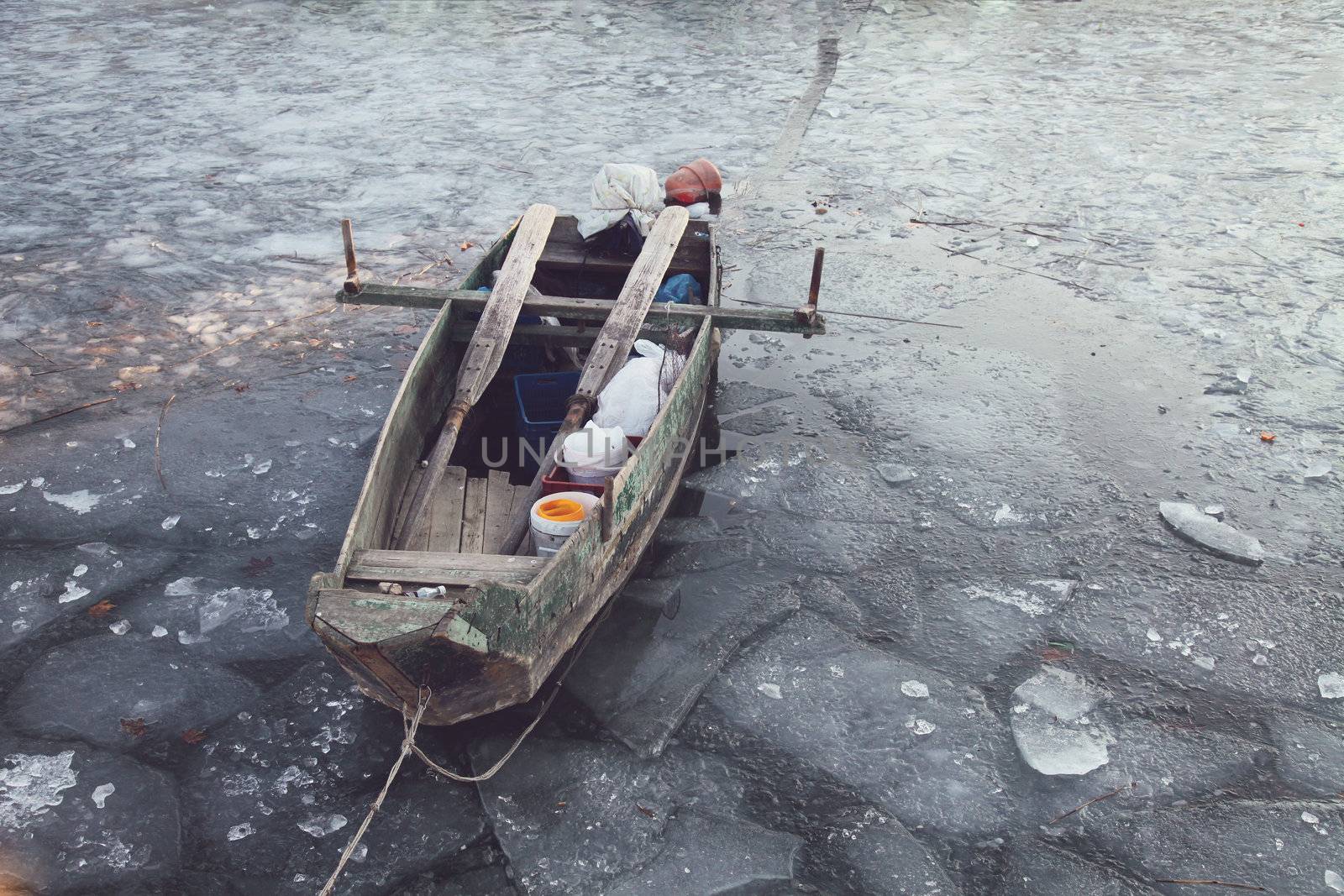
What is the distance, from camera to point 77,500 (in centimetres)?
532

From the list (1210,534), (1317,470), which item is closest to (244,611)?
(1210,534)

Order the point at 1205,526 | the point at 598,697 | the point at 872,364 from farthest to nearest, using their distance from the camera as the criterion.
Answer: the point at 872,364
the point at 1205,526
the point at 598,697

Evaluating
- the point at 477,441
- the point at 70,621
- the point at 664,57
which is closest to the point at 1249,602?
the point at 477,441

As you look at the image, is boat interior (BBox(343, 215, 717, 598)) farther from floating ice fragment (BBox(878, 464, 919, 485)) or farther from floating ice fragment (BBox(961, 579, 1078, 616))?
floating ice fragment (BBox(961, 579, 1078, 616))

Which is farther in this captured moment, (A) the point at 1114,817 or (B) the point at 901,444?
(B) the point at 901,444

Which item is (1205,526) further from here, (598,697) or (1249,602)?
(598,697)

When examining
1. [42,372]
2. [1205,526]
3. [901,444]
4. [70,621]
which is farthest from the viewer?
[42,372]

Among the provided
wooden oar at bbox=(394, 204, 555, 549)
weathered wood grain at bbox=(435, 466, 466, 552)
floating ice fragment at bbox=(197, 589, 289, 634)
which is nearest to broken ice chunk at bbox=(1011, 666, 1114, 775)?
weathered wood grain at bbox=(435, 466, 466, 552)

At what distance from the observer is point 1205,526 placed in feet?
17.3

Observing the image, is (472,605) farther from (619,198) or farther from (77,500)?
(619,198)

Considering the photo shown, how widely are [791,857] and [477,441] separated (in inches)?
113

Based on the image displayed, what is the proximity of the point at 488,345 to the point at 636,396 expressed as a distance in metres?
0.88

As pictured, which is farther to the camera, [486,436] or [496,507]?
[486,436]

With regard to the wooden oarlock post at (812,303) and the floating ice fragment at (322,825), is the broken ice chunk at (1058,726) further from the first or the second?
the floating ice fragment at (322,825)
